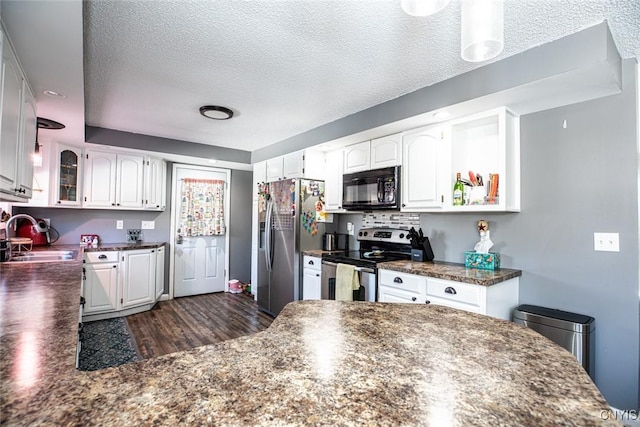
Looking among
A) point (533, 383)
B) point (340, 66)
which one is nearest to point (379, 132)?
point (340, 66)

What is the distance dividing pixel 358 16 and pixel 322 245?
266 cm

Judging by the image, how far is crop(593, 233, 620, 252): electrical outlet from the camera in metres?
2.02

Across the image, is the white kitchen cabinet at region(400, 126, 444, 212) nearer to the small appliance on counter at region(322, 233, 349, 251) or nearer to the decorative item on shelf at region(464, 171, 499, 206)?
the decorative item on shelf at region(464, 171, 499, 206)

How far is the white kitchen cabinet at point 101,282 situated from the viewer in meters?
3.56

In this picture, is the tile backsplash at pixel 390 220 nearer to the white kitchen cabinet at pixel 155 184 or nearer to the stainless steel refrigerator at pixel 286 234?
the stainless steel refrigerator at pixel 286 234

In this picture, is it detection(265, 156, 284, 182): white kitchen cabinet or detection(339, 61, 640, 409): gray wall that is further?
detection(265, 156, 284, 182): white kitchen cabinet

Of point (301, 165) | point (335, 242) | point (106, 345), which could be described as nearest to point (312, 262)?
point (335, 242)

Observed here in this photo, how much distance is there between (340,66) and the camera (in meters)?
2.21

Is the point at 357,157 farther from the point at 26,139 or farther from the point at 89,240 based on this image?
the point at 89,240

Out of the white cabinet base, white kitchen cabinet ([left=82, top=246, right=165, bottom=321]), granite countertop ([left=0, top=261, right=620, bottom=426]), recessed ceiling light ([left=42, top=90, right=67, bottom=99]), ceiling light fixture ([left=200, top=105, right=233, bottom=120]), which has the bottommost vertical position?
the white cabinet base

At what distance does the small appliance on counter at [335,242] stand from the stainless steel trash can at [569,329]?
2019 millimetres

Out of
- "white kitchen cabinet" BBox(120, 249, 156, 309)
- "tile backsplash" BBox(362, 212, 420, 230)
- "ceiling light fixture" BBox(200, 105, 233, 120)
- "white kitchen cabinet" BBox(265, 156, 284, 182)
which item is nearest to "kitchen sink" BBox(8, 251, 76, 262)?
"white kitchen cabinet" BBox(120, 249, 156, 309)

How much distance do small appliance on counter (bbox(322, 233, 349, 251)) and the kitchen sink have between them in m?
2.60

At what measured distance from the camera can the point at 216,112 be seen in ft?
10.1
